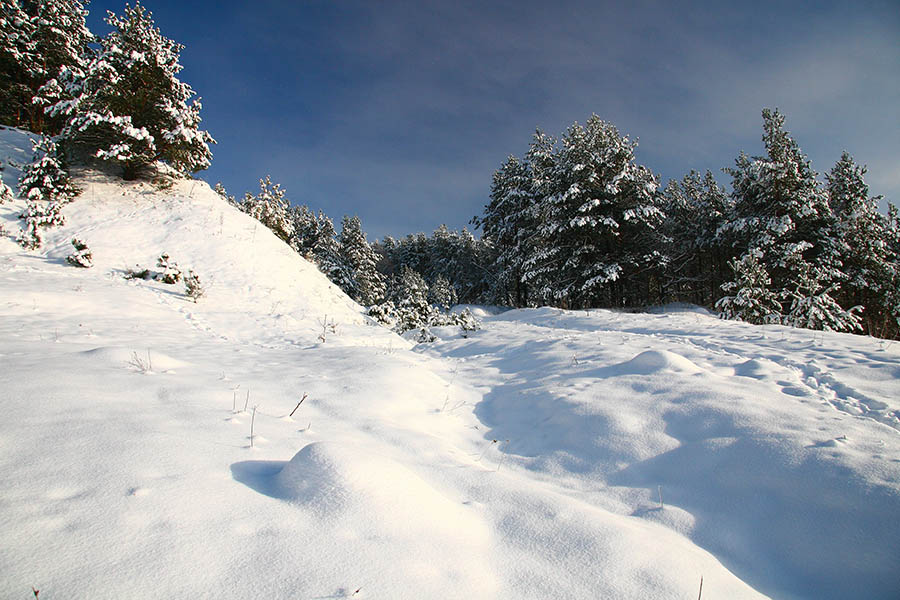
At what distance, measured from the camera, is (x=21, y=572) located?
1.19 m

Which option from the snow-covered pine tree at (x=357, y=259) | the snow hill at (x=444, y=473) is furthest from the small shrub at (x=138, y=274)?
the snow-covered pine tree at (x=357, y=259)

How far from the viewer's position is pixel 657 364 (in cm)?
495

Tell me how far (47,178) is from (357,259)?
24997 millimetres

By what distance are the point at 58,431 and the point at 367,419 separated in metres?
2.19

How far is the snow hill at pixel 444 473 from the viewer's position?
146cm

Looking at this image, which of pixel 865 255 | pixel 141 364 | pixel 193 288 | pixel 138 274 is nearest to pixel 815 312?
pixel 865 255

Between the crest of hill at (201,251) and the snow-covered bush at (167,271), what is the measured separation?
251 millimetres

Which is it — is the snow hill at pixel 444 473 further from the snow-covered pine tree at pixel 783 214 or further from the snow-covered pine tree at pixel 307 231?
the snow-covered pine tree at pixel 307 231

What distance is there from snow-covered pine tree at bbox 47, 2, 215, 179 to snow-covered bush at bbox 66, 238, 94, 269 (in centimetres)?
453

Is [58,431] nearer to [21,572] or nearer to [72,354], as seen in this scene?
[21,572]

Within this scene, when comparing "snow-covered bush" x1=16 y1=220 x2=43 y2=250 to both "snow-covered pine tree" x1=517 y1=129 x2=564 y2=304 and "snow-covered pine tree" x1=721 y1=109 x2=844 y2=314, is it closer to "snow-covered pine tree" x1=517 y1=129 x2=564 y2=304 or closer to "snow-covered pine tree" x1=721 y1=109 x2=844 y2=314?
"snow-covered pine tree" x1=517 y1=129 x2=564 y2=304

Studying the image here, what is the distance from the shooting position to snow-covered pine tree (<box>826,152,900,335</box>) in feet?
66.9

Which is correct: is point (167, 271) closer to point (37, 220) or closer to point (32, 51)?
point (37, 220)

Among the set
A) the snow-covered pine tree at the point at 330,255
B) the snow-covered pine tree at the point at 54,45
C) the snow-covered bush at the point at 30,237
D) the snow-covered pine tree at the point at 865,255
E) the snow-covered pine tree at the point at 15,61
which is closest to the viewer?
the snow-covered bush at the point at 30,237
